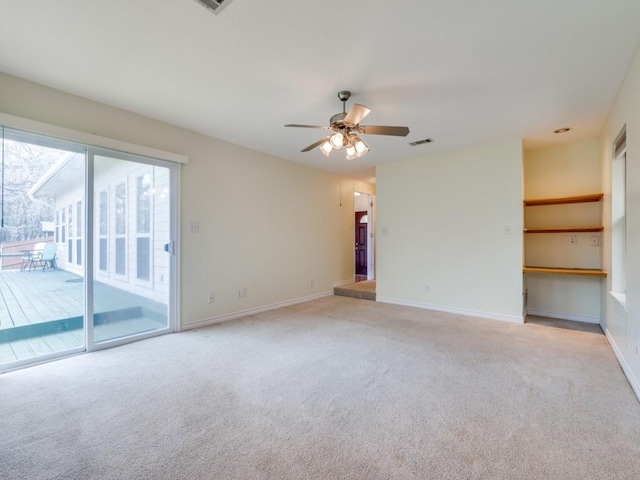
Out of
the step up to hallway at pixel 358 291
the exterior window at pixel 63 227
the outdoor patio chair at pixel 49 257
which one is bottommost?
the step up to hallway at pixel 358 291

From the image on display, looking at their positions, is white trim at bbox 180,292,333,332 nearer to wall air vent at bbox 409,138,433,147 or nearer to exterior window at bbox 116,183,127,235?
exterior window at bbox 116,183,127,235

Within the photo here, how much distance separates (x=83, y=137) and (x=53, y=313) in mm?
1744

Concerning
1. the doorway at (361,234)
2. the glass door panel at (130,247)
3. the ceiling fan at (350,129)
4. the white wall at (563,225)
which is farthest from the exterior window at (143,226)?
the doorway at (361,234)

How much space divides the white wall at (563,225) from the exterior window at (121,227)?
551cm

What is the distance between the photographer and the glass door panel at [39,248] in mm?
2604

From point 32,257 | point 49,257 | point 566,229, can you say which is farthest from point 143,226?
point 566,229

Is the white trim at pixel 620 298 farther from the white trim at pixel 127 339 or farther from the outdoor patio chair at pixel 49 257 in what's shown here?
the outdoor patio chair at pixel 49 257

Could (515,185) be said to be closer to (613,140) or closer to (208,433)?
(613,140)

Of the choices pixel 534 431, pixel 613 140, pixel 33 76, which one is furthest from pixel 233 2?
pixel 613 140

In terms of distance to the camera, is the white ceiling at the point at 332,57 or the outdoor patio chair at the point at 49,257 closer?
the white ceiling at the point at 332,57

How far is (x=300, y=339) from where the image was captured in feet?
11.2

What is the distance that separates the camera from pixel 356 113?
2443 mm

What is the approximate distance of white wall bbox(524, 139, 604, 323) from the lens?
13.4 feet

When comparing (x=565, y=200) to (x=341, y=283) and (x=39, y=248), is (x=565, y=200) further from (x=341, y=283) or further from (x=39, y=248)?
(x=39, y=248)
